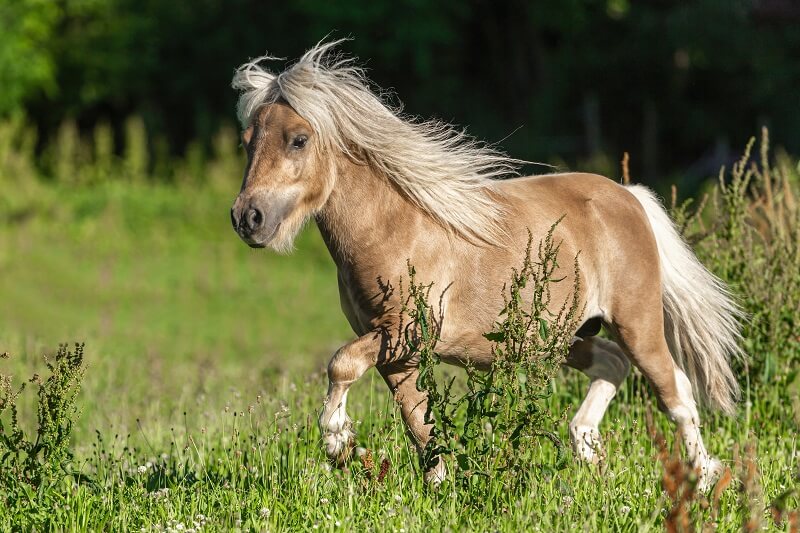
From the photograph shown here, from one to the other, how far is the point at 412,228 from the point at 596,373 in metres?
1.57

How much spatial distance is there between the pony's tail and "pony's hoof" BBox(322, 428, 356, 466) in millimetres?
2171

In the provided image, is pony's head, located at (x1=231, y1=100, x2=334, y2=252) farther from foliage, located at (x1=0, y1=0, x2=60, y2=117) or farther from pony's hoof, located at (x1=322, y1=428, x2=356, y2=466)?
foliage, located at (x1=0, y1=0, x2=60, y2=117)

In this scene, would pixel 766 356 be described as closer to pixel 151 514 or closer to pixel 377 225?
pixel 377 225

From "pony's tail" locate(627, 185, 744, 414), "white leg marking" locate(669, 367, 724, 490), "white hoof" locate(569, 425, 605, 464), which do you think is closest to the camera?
"white leg marking" locate(669, 367, 724, 490)

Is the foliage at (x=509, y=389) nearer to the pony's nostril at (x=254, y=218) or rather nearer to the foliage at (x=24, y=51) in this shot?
the pony's nostril at (x=254, y=218)

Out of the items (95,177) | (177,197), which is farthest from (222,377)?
(95,177)

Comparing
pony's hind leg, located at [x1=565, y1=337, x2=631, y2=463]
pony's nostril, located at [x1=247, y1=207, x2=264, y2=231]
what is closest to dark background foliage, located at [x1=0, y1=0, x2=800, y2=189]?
pony's hind leg, located at [x1=565, y1=337, x2=631, y2=463]

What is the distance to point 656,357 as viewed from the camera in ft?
17.8

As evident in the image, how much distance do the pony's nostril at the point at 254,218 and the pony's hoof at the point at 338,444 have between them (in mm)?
921

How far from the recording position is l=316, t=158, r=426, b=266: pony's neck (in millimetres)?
4758

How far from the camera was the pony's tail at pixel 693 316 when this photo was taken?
5.77 m

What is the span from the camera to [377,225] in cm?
477

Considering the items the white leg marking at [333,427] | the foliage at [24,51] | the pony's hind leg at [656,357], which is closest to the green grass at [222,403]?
the white leg marking at [333,427]

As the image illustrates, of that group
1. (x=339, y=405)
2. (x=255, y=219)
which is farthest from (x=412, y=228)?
(x=339, y=405)
